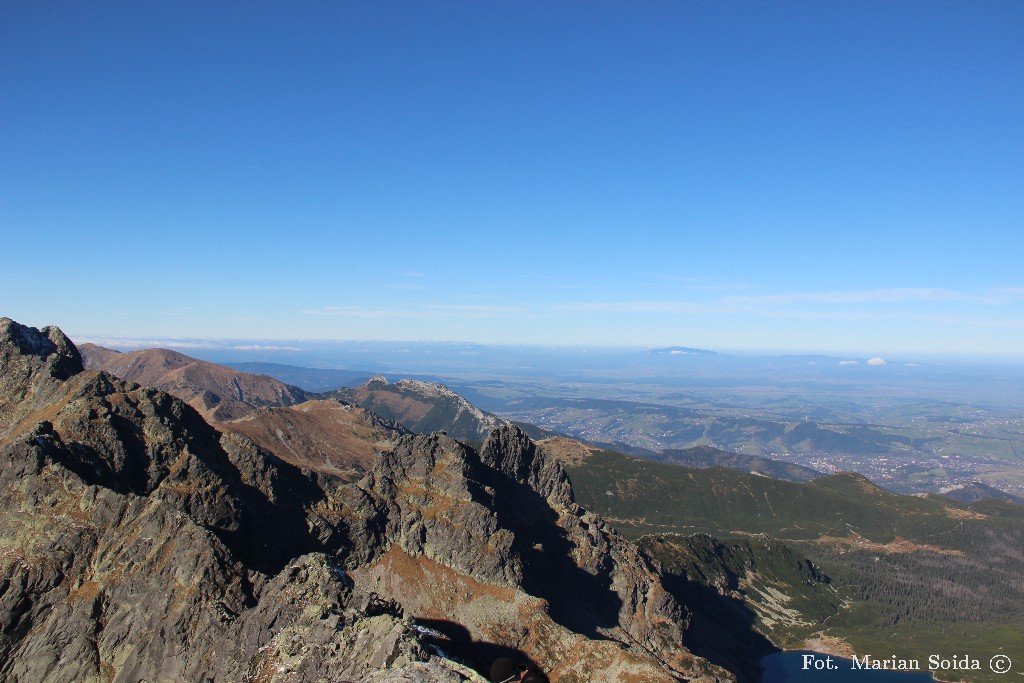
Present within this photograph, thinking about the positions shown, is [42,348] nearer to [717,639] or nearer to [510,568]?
[510,568]

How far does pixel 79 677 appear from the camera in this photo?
7038 cm

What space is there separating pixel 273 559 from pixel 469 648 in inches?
1447

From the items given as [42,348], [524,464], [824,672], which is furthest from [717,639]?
[42,348]

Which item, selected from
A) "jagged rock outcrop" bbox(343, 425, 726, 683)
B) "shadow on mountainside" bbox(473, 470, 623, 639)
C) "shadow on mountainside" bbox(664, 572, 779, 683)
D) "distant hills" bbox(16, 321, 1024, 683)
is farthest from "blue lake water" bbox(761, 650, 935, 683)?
"shadow on mountainside" bbox(473, 470, 623, 639)

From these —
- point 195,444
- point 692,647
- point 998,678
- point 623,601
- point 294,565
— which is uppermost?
point 195,444

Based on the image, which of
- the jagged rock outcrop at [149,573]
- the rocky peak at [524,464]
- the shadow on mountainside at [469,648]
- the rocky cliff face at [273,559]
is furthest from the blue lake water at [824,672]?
the jagged rock outcrop at [149,573]

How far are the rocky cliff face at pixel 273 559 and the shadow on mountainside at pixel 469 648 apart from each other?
588 mm

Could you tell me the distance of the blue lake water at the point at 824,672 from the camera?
180750 mm

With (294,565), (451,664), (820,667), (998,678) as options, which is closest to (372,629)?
(451,664)

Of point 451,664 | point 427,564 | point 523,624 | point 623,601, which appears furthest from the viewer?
point 623,601

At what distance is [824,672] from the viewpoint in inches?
7402

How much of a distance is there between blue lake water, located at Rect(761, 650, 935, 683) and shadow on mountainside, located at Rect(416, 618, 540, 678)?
375ft

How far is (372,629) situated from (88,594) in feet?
146

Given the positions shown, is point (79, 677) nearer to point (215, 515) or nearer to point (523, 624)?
point (215, 515)
